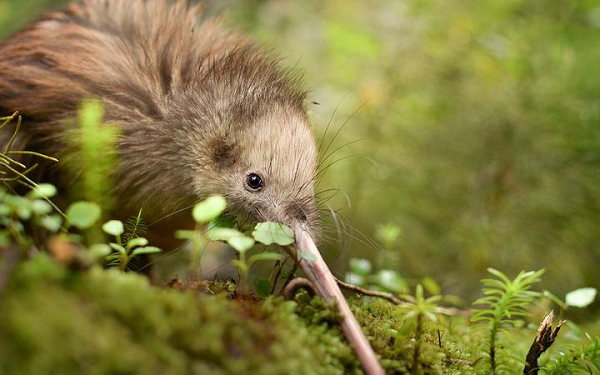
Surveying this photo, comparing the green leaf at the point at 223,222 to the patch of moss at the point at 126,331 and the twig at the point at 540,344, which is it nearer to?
the patch of moss at the point at 126,331

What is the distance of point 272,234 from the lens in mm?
1975

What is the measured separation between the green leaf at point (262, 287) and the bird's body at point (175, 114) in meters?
0.74

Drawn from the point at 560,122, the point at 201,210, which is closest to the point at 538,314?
the point at 560,122

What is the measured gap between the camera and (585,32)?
5730 millimetres

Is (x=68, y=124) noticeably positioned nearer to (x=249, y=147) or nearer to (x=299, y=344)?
(x=249, y=147)

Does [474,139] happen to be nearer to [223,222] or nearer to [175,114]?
[175,114]

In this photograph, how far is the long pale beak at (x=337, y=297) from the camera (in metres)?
1.67

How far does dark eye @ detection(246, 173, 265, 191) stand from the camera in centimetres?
280

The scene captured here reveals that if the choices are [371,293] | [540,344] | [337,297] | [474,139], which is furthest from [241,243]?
[474,139]

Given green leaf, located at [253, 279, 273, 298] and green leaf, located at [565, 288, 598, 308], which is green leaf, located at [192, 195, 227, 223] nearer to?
green leaf, located at [253, 279, 273, 298]

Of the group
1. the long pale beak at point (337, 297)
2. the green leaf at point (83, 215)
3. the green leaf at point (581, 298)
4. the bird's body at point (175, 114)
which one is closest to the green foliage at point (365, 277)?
the bird's body at point (175, 114)

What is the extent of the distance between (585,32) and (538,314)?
310cm

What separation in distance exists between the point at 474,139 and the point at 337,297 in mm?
3647

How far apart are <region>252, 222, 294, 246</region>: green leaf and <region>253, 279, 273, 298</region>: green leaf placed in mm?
121
